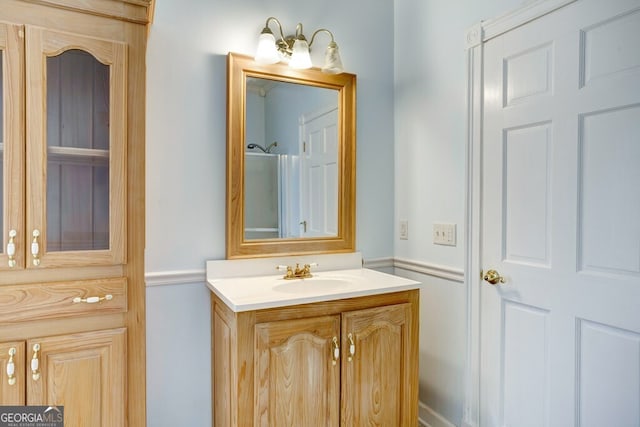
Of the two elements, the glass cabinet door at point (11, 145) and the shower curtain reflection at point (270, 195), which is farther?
the shower curtain reflection at point (270, 195)

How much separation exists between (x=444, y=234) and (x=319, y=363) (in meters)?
0.89

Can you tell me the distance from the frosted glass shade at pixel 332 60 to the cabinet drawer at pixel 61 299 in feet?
4.39

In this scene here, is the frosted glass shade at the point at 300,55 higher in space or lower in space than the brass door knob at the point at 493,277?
higher

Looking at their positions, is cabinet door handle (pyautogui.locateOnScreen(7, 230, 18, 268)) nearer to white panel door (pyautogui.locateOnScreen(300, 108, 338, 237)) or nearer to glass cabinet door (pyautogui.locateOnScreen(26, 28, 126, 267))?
glass cabinet door (pyautogui.locateOnScreen(26, 28, 126, 267))

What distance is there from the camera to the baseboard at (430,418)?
1.95 m

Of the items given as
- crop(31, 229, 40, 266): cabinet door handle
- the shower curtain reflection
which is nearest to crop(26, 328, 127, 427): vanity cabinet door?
crop(31, 229, 40, 266): cabinet door handle

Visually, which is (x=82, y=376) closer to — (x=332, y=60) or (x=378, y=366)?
(x=378, y=366)

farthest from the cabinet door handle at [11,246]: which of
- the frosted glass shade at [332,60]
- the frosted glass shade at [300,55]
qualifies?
the frosted glass shade at [332,60]

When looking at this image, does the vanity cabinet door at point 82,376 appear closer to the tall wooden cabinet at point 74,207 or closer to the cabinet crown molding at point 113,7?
the tall wooden cabinet at point 74,207

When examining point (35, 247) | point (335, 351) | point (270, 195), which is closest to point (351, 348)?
point (335, 351)

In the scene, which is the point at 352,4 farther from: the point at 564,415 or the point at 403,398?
the point at 564,415

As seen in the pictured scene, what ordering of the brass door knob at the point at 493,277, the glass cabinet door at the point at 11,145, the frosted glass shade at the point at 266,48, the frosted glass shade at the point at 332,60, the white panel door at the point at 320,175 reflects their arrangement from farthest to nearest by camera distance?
1. the white panel door at the point at 320,175
2. the frosted glass shade at the point at 332,60
3. the frosted glass shade at the point at 266,48
4. the brass door knob at the point at 493,277
5. the glass cabinet door at the point at 11,145

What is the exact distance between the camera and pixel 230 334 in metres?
1.47

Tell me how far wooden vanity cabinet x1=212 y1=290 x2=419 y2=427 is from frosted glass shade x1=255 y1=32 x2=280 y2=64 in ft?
3.68
